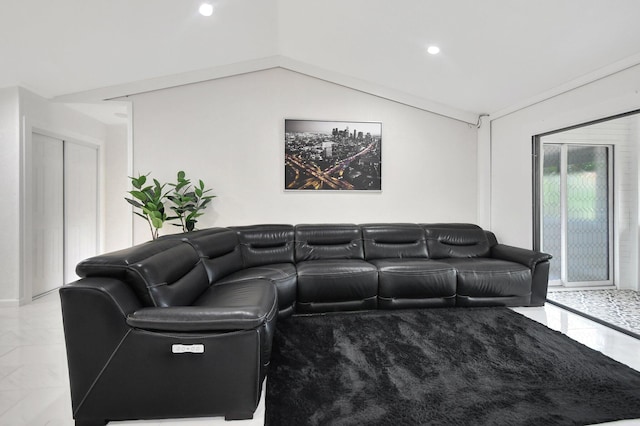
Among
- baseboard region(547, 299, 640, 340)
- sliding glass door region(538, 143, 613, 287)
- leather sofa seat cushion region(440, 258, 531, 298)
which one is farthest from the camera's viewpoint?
sliding glass door region(538, 143, 613, 287)

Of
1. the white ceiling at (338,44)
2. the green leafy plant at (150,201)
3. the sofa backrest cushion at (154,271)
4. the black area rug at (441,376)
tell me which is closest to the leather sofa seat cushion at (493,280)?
the black area rug at (441,376)

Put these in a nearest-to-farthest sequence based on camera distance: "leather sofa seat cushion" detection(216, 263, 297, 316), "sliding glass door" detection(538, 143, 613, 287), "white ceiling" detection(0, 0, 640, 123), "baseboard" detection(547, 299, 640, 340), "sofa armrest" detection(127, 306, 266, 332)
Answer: "sofa armrest" detection(127, 306, 266, 332) → "white ceiling" detection(0, 0, 640, 123) → "baseboard" detection(547, 299, 640, 340) → "leather sofa seat cushion" detection(216, 263, 297, 316) → "sliding glass door" detection(538, 143, 613, 287)

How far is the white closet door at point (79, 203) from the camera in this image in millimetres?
4484

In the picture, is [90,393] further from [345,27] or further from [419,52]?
[419,52]

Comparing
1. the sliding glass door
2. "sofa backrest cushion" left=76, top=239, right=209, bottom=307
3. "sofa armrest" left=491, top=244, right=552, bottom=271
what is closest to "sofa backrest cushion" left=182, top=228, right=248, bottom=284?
"sofa backrest cushion" left=76, top=239, right=209, bottom=307

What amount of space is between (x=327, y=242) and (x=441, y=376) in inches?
81.5

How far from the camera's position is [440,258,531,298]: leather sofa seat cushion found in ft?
10.9

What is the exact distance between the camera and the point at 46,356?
243cm

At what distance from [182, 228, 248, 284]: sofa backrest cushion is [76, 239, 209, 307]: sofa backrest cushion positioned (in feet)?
1.18

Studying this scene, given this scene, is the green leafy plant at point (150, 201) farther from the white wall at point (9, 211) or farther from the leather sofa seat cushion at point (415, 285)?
the leather sofa seat cushion at point (415, 285)

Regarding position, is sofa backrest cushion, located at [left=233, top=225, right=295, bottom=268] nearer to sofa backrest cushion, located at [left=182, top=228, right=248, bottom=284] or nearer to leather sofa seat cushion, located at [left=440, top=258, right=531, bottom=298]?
sofa backrest cushion, located at [left=182, top=228, right=248, bottom=284]

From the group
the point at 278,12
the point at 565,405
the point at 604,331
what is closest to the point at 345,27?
the point at 278,12

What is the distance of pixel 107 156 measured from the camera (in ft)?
17.0

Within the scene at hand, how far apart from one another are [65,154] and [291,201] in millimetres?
3184
